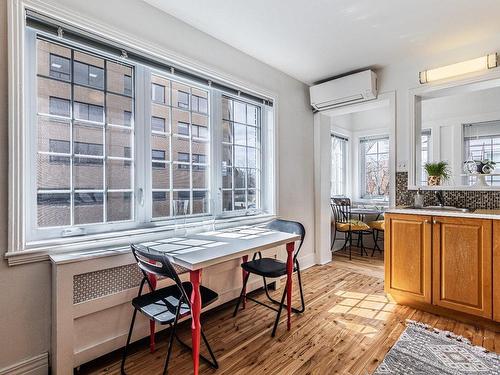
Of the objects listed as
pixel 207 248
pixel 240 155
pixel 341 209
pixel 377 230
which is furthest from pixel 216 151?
pixel 377 230

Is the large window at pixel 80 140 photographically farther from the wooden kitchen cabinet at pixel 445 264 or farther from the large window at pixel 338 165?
the large window at pixel 338 165

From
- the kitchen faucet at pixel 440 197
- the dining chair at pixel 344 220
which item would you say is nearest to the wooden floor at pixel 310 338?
the kitchen faucet at pixel 440 197

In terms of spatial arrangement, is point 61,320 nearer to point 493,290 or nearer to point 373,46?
point 493,290

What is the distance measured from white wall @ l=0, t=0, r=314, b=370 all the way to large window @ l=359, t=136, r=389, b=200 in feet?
6.44

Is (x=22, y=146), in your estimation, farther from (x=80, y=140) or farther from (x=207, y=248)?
(x=207, y=248)

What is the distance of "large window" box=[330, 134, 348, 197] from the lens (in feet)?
16.9

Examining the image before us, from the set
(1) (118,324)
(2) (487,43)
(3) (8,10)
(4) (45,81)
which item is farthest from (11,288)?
(2) (487,43)

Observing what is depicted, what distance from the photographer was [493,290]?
7.33 ft

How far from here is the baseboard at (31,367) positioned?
1.60 m

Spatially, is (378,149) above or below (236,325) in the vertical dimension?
above

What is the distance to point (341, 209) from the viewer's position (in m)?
4.67

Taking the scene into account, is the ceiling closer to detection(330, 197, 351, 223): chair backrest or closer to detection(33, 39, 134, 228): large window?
detection(33, 39, 134, 228): large window

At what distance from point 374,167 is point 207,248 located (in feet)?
14.2

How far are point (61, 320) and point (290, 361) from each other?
144 centimetres
